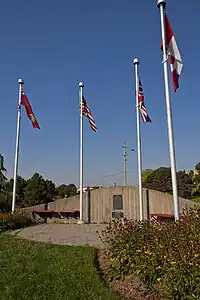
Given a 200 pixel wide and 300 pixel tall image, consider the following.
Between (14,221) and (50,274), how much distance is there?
7.46 m

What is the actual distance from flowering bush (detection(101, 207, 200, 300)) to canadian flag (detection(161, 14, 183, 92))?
3332mm

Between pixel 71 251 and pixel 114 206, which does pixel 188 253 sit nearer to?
pixel 71 251

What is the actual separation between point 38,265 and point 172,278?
110 inches

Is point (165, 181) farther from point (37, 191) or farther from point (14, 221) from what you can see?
point (14, 221)

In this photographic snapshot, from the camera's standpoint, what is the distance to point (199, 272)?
3732 mm

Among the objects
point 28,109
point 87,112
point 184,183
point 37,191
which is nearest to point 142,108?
point 87,112

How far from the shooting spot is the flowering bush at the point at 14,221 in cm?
1154

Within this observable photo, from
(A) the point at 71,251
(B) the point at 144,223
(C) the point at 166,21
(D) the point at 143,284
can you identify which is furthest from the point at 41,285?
(C) the point at 166,21

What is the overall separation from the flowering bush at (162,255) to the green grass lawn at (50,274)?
1.66ft

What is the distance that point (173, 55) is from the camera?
7.98 meters

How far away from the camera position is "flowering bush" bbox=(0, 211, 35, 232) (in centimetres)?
1154

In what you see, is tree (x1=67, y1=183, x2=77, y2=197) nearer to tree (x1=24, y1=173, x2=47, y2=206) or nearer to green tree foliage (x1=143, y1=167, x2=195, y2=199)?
tree (x1=24, y1=173, x2=47, y2=206)

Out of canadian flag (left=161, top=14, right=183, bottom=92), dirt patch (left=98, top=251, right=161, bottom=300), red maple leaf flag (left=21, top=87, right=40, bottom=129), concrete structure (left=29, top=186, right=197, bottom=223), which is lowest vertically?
dirt patch (left=98, top=251, right=161, bottom=300)

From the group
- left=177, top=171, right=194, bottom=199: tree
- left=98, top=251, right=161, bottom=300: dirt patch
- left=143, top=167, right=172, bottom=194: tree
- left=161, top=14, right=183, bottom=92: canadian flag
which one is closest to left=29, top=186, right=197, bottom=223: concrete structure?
left=161, top=14, right=183, bottom=92: canadian flag
